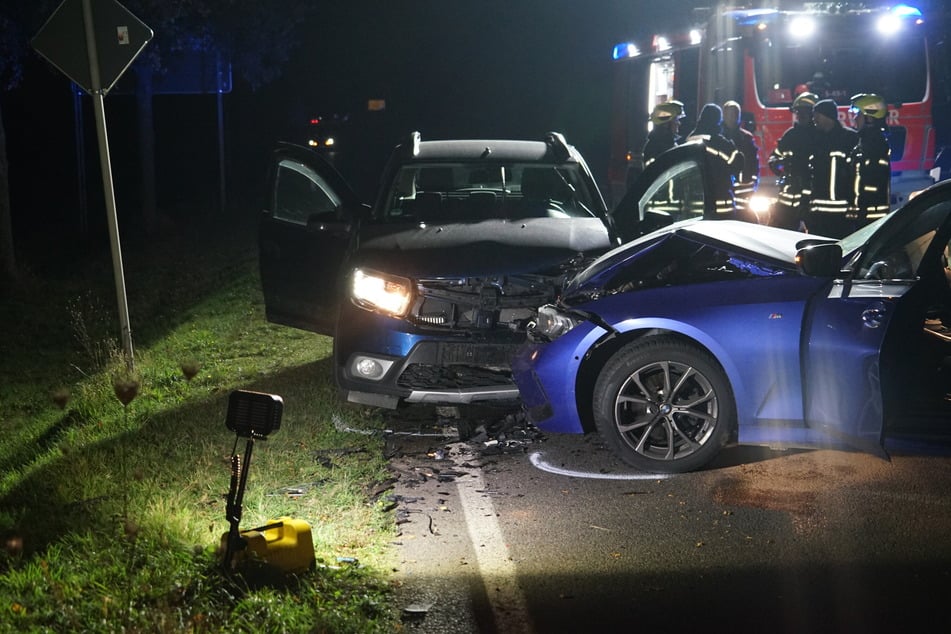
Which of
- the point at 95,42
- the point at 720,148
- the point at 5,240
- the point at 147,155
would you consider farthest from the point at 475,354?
the point at 147,155

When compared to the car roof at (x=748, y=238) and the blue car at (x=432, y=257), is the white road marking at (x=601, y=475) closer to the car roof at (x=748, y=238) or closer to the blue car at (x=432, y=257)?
the blue car at (x=432, y=257)

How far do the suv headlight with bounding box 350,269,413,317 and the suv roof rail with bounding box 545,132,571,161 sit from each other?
205 centimetres

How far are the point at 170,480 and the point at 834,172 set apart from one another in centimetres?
711

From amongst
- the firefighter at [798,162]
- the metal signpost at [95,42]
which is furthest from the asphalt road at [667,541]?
the firefighter at [798,162]

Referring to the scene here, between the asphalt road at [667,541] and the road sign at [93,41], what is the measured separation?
343 cm

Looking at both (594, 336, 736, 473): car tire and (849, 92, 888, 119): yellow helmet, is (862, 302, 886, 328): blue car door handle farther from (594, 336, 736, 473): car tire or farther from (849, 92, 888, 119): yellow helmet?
(849, 92, 888, 119): yellow helmet

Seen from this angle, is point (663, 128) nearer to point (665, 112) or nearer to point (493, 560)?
point (665, 112)

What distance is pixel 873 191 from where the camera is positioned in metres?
11.0

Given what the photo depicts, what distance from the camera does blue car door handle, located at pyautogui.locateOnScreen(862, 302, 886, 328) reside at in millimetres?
5773

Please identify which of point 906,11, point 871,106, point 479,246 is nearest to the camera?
point 479,246

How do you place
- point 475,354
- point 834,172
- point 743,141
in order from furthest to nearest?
point 743,141 → point 834,172 → point 475,354

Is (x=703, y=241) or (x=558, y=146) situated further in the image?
(x=558, y=146)

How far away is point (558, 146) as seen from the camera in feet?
29.5

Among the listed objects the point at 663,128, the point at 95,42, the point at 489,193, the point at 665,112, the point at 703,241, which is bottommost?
the point at 703,241
